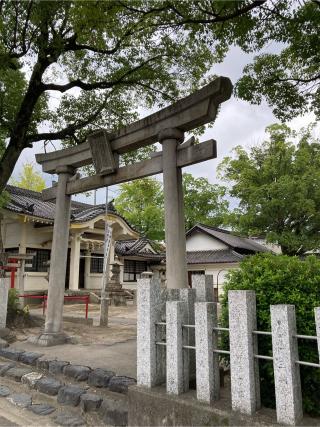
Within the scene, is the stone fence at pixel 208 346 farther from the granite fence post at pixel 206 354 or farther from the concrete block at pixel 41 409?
the concrete block at pixel 41 409

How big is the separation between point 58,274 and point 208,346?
4814mm

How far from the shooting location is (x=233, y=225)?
2327 centimetres

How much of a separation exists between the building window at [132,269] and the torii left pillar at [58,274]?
19.3 meters

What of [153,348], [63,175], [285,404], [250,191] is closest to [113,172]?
[63,175]

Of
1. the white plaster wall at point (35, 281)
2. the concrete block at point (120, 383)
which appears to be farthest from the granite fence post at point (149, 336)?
the white plaster wall at point (35, 281)

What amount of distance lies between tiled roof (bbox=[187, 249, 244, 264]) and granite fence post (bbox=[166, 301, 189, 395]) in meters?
23.4

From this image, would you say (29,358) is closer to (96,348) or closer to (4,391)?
(4,391)

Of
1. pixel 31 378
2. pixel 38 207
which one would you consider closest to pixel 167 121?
pixel 31 378

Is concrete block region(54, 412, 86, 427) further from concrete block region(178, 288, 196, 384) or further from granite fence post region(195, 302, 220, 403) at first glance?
granite fence post region(195, 302, 220, 403)

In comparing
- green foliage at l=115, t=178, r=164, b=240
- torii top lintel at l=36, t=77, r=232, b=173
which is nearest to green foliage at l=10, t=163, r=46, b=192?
green foliage at l=115, t=178, r=164, b=240

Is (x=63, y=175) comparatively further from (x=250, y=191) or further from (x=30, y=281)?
(x=250, y=191)

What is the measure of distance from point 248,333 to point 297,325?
0.46m

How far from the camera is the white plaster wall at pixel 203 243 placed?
29375 mm

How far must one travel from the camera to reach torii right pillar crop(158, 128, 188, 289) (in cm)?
545
